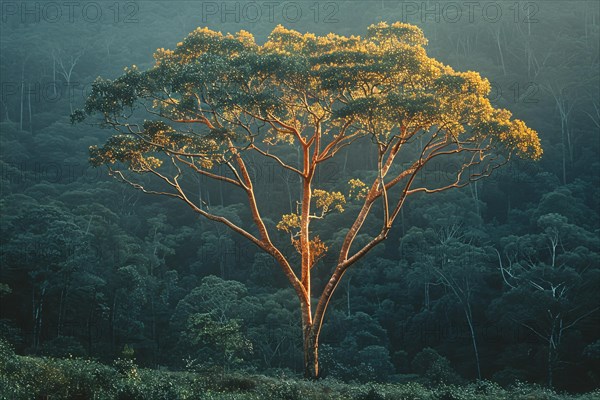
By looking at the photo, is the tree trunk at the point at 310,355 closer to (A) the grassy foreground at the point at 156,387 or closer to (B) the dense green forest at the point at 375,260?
(A) the grassy foreground at the point at 156,387

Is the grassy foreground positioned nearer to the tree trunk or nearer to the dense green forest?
the dense green forest

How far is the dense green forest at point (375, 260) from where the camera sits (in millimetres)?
34344

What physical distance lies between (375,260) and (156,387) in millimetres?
33513

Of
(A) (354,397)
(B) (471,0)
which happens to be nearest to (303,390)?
(A) (354,397)

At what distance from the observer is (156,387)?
11.6 m

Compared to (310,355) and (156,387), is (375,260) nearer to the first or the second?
(310,355)

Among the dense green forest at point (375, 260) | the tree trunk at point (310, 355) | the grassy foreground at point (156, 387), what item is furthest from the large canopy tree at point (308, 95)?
the dense green forest at point (375, 260)

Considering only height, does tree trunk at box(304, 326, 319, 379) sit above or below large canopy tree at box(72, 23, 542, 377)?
below

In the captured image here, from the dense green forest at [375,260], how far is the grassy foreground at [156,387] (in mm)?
1370

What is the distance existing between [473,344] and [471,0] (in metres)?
40.3

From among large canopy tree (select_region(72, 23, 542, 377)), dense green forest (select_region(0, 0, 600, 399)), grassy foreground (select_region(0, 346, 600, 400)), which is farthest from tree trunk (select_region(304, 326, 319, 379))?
dense green forest (select_region(0, 0, 600, 399))

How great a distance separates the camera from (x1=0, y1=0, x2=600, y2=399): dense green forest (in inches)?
1352

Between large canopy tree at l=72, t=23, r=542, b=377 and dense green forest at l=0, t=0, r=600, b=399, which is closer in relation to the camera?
large canopy tree at l=72, t=23, r=542, b=377

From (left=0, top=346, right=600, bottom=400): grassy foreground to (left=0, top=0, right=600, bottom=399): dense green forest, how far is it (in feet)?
4.49
